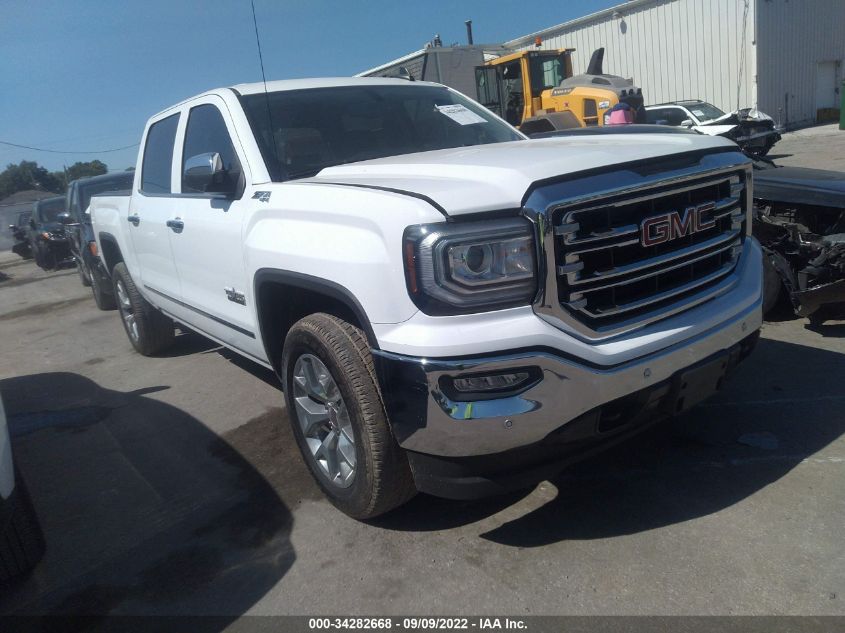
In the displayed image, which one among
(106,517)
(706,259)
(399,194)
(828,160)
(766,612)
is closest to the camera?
(766,612)

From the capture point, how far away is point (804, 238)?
15.5 ft

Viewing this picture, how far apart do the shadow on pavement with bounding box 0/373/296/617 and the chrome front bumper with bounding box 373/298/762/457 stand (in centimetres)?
98

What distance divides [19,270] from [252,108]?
19.5 m

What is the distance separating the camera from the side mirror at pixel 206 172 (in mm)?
3490

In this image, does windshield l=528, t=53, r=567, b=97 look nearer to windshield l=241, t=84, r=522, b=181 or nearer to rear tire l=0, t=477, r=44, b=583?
windshield l=241, t=84, r=522, b=181

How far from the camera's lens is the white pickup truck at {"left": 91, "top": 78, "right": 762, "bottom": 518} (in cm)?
234

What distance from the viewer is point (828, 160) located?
51.1ft

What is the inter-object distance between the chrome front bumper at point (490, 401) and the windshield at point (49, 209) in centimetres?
1779

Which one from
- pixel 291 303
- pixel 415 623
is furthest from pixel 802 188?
pixel 415 623

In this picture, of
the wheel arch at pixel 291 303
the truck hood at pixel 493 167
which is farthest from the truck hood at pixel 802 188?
the wheel arch at pixel 291 303

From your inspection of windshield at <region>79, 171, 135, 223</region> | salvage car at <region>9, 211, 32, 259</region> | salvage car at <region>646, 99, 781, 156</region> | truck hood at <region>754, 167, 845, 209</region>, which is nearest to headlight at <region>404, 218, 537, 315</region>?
truck hood at <region>754, 167, 845, 209</region>

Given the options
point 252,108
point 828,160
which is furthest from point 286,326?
point 828,160

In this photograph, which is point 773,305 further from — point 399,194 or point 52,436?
Result: point 52,436

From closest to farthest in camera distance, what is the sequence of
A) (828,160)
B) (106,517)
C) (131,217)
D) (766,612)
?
1. (766,612)
2. (106,517)
3. (131,217)
4. (828,160)
